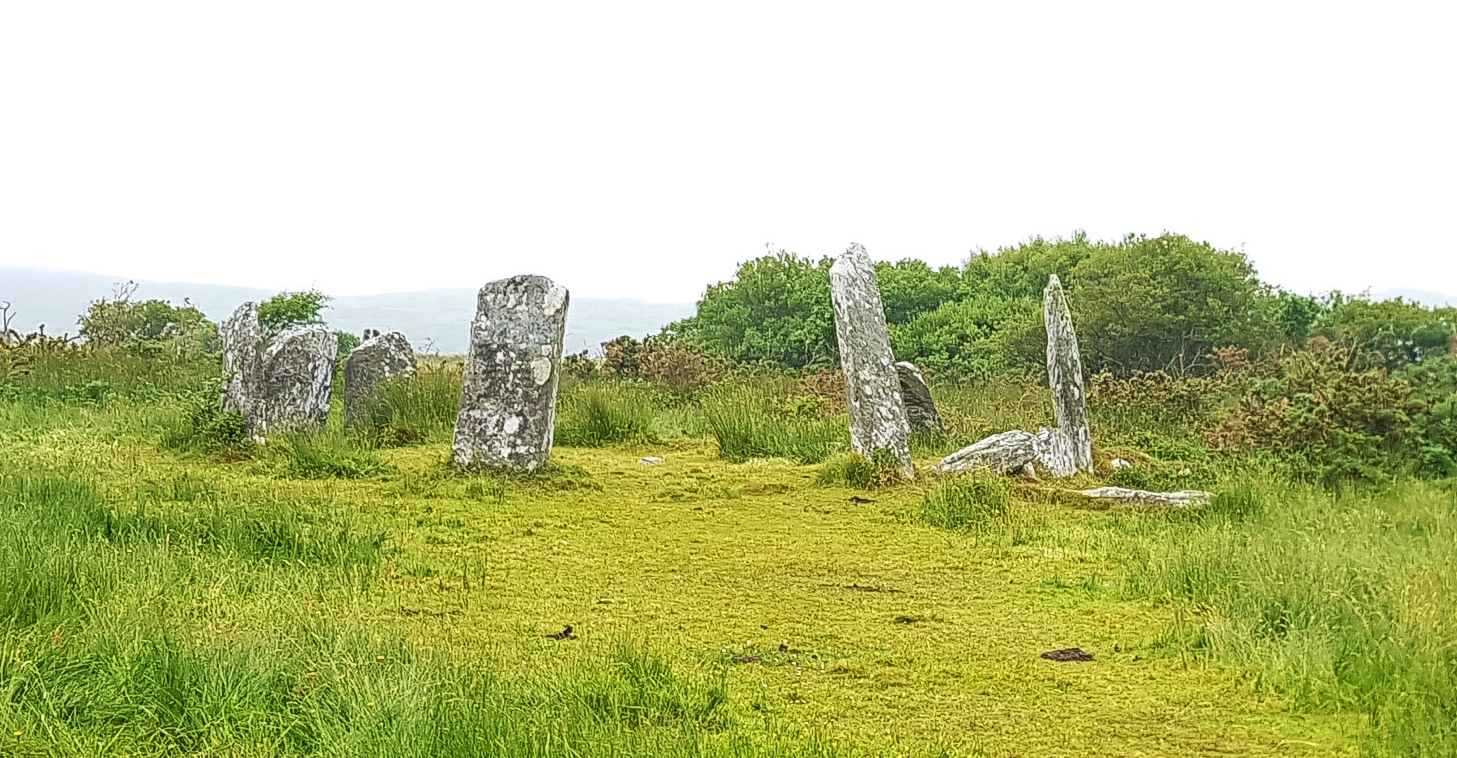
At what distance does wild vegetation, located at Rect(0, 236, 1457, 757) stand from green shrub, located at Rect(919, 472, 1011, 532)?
4 cm

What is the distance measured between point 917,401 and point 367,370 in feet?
23.2

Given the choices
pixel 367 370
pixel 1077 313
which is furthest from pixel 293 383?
pixel 1077 313

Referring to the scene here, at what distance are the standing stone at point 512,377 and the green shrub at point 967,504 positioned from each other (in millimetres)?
3645

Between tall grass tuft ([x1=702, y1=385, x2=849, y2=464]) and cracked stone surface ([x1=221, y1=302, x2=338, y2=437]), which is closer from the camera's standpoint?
tall grass tuft ([x1=702, y1=385, x2=849, y2=464])

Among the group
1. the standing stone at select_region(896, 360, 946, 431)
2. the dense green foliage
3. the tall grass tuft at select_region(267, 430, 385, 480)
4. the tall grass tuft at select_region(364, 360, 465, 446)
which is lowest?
the tall grass tuft at select_region(267, 430, 385, 480)

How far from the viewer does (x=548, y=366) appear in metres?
11.2

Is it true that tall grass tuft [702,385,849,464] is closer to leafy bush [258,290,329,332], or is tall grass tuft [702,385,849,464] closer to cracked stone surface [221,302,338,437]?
cracked stone surface [221,302,338,437]

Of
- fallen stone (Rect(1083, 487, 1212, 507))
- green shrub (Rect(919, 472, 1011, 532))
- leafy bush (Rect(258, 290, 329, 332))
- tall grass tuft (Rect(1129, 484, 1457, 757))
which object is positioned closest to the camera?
tall grass tuft (Rect(1129, 484, 1457, 757))

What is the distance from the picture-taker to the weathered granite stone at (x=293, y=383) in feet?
42.9

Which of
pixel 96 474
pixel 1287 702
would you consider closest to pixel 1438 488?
pixel 1287 702

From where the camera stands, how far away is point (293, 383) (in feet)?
43.6

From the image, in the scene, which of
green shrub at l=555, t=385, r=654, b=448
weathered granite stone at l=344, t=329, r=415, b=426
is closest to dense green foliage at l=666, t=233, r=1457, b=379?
green shrub at l=555, t=385, r=654, b=448

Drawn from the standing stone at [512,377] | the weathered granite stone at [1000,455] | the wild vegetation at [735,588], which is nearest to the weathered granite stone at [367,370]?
the wild vegetation at [735,588]

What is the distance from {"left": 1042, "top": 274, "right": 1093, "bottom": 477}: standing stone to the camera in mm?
11586
